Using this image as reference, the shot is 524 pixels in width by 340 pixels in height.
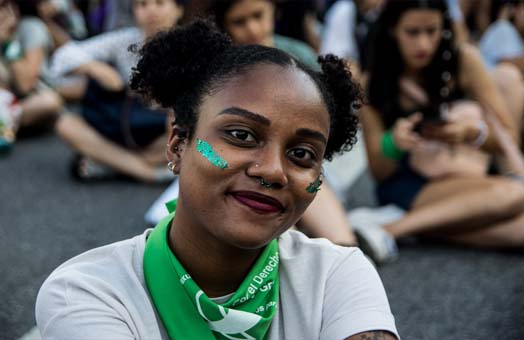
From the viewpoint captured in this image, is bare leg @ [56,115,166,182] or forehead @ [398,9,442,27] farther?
bare leg @ [56,115,166,182]

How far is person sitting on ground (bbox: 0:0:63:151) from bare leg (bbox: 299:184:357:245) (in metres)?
2.99

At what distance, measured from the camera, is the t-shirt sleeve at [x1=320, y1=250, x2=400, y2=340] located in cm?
156

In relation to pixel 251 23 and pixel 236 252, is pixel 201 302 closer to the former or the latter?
pixel 236 252

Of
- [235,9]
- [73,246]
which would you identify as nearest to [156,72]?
[73,246]

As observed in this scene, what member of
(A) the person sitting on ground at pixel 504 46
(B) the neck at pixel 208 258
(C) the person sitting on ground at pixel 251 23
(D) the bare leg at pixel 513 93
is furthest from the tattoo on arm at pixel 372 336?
(A) the person sitting on ground at pixel 504 46

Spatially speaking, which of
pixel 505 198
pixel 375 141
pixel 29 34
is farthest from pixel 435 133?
pixel 29 34

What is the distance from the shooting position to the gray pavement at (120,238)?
271 centimetres

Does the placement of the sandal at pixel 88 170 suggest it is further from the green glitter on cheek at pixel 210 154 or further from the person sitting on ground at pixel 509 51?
the green glitter on cheek at pixel 210 154

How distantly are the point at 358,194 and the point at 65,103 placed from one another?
3764 mm

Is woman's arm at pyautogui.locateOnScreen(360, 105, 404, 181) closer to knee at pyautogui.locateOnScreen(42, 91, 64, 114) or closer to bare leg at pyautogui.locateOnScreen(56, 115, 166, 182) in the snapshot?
bare leg at pyautogui.locateOnScreen(56, 115, 166, 182)

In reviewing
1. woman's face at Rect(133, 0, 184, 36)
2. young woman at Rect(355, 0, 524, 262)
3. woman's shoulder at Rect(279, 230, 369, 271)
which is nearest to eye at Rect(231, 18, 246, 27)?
woman's face at Rect(133, 0, 184, 36)

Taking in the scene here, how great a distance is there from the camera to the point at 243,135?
1568mm

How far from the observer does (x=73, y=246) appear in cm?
340

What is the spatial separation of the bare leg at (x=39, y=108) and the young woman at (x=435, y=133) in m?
3.08
